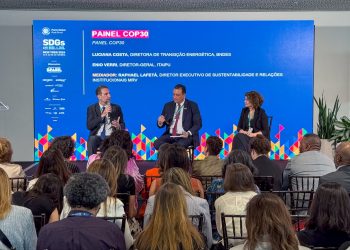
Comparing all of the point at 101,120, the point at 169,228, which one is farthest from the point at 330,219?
the point at 101,120

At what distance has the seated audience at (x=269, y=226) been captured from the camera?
2.43 metres

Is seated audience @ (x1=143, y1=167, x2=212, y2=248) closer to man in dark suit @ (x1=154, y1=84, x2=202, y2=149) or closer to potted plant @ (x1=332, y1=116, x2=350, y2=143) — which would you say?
man in dark suit @ (x1=154, y1=84, x2=202, y2=149)

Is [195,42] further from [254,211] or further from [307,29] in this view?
[254,211]

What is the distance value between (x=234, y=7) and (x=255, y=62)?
3.19 feet

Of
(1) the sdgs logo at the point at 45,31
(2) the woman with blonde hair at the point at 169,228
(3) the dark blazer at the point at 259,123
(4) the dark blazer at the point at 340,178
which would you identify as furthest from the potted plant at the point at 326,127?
(2) the woman with blonde hair at the point at 169,228

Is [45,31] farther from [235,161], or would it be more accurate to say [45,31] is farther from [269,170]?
[235,161]

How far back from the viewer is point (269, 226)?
244 cm

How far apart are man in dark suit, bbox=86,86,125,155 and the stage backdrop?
A: 1.04 m

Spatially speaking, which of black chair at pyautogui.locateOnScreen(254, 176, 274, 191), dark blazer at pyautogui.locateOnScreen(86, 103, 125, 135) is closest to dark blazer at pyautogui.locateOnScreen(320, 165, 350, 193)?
black chair at pyautogui.locateOnScreen(254, 176, 274, 191)

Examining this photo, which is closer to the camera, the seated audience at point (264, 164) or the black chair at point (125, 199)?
the black chair at point (125, 199)

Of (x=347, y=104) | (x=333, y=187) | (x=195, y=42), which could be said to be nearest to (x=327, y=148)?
(x=347, y=104)

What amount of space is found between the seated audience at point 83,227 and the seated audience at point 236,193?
43.4 inches

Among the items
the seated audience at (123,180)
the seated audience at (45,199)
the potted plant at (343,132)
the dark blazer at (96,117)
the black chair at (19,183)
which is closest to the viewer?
the seated audience at (45,199)

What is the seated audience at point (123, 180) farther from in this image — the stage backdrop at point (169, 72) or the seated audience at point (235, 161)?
the stage backdrop at point (169, 72)
